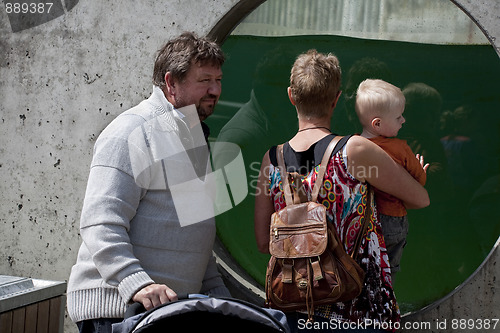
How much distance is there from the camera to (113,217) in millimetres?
2186

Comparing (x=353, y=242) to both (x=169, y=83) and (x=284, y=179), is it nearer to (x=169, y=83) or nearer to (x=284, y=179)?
(x=284, y=179)

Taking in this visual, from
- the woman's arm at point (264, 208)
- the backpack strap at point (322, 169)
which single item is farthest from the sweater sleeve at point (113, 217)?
the backpack strap at point (322, 169)

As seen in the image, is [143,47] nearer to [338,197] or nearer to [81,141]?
[81,141]

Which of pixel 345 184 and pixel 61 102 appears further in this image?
pixel 61 102

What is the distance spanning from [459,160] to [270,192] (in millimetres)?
2620

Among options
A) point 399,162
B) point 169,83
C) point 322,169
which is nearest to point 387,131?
point 399,162

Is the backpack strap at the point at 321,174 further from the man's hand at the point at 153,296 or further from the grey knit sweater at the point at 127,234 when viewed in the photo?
the man's hand at the point at 153,296

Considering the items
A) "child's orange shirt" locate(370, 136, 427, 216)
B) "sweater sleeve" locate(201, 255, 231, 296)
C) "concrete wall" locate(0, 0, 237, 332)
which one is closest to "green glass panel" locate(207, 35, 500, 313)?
"concrete wall" locate(0, 0, 237, 332)

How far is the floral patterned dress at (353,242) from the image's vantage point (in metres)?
2.17

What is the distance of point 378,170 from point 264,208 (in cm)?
46

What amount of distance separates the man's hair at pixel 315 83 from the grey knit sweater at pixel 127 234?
0.49 metres

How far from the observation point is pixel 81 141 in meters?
3.66

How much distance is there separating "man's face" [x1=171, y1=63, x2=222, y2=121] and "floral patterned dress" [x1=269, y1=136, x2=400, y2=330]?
0.54 m

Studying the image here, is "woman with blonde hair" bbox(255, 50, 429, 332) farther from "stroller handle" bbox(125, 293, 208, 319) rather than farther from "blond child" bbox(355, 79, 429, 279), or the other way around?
"stroller handle" bbox(125, 293, 208, 319)
